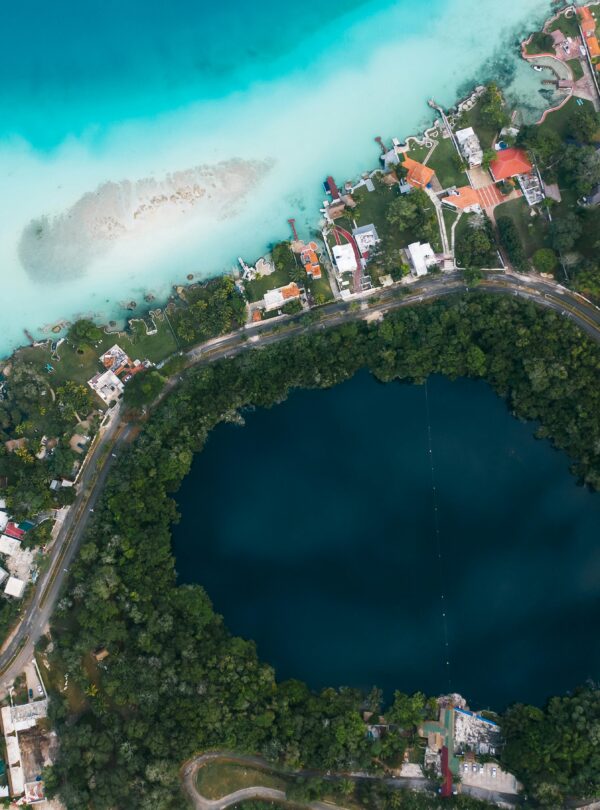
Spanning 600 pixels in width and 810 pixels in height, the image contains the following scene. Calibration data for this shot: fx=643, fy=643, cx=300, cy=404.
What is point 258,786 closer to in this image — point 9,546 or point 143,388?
point 9,546

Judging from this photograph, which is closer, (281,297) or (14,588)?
(14,588)

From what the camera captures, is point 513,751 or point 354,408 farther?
point 354,408

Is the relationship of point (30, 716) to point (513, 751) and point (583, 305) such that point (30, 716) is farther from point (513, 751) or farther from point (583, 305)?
point (583, 305)

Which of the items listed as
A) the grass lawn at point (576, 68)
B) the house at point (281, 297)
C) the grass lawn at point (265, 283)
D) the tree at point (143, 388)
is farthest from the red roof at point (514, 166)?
the tree at point (143, 388)

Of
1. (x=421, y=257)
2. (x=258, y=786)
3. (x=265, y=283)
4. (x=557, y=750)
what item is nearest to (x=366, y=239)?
(x=421, y=257)

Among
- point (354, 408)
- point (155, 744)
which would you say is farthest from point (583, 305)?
point (155, 744)
